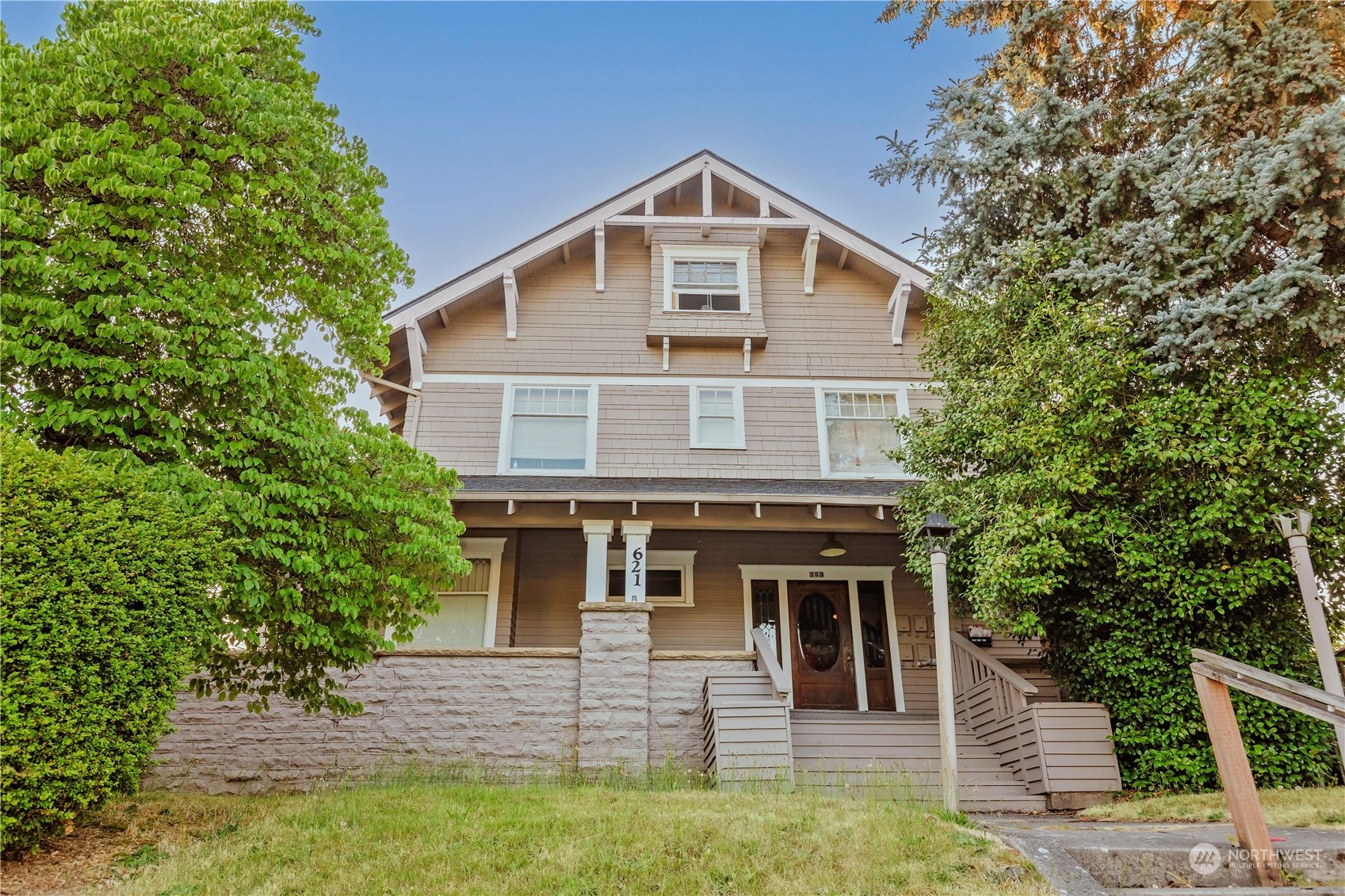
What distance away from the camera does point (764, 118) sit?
1414 centimetres

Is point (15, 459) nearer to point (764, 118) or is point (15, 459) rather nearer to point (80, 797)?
point (80, 797)

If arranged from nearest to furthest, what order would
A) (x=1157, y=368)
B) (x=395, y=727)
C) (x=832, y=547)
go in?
(x=1157, y=368) < (x=395, y=727) < (x=832, y=547)

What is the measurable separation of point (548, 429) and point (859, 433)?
4738 millimetres

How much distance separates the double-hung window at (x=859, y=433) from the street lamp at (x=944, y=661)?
576 centimetres

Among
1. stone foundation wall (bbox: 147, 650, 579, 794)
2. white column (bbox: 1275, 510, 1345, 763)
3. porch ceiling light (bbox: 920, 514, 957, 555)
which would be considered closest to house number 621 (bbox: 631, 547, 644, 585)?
stone foundation wall (bbox: 147, 650, 579, 794)

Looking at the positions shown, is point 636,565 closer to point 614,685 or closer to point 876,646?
point 614,685

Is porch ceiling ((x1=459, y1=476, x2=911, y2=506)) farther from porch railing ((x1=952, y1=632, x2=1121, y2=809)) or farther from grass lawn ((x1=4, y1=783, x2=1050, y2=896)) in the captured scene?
grass lawn ((x1=4, y1=783, x2=1050, y2=896))

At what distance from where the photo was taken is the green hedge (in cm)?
427

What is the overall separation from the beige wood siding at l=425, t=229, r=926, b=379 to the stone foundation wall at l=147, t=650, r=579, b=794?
5.22 meters

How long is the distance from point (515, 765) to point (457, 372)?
6309mm

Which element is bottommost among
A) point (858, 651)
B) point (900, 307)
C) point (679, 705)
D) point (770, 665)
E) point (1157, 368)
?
point (679, 705)

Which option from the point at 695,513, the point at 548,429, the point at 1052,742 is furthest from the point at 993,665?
the point at 548,429

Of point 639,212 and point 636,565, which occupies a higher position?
point 639,212

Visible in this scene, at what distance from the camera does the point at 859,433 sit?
1272cm
